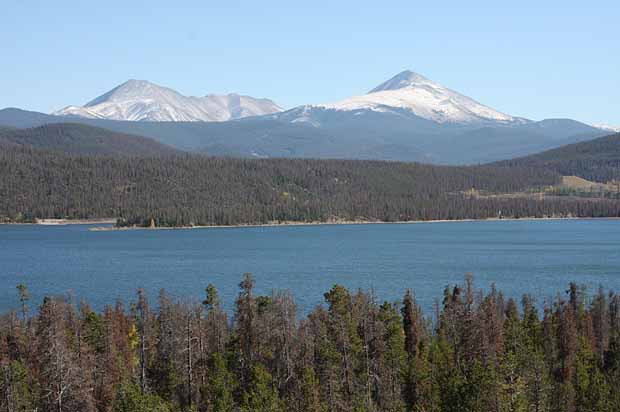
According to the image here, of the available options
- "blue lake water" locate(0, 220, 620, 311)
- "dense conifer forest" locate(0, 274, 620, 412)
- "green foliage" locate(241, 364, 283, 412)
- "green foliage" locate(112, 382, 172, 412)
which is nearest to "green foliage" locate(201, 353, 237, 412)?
"dense conifer forest" locate(0, 274, 620, 412)

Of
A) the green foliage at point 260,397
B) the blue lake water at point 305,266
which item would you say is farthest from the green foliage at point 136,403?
the blue lake water at point 305,266

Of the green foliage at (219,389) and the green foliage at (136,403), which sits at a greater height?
the green foliage at (136,403)

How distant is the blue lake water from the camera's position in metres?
105

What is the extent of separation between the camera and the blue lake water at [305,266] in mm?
105244

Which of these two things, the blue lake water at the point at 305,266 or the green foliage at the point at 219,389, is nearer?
the green foliage at the point at 219,389

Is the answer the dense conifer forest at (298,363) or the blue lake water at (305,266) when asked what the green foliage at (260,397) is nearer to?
the dense conifer forest at (298,363)

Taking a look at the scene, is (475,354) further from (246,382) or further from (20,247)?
(20,247)

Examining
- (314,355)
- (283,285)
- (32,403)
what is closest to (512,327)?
(314,355)

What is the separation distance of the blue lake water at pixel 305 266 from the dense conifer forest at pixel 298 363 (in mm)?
28736

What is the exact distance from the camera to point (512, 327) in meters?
57.6

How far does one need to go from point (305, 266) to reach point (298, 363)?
83031mm

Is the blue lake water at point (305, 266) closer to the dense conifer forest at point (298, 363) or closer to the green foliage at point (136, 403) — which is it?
the dense conifer forest at point (298, 363)

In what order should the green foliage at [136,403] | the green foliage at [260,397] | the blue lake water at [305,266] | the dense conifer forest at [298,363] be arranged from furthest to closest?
the blue lake water at [305,266] → the dense conifer forest at [298,363] → the green foliage at [260,397] → the green foliage at [136,403]

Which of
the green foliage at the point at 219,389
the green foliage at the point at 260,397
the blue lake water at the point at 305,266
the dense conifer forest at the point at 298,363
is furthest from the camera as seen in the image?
the blue lake water at the point at 305,266
